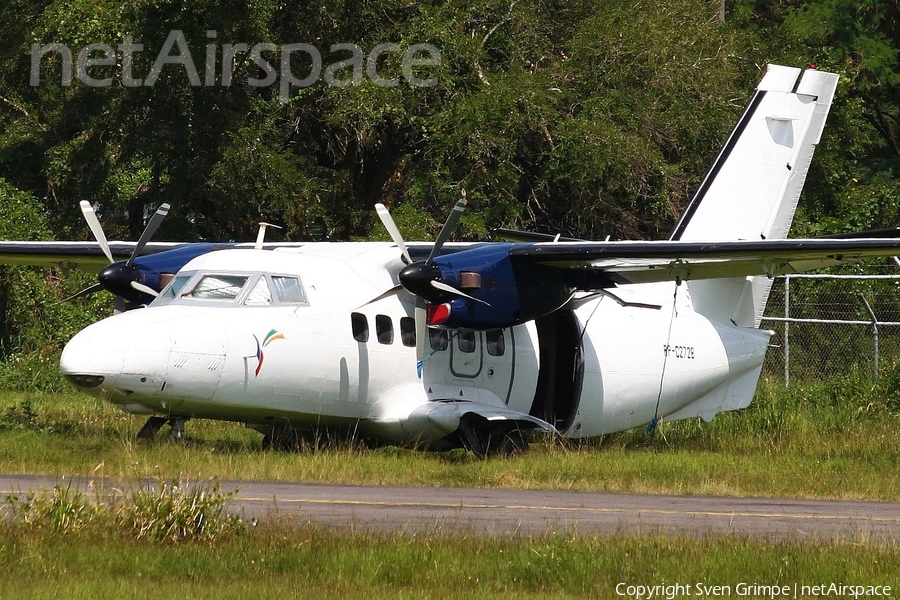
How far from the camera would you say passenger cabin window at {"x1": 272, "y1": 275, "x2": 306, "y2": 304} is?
13.8 meters

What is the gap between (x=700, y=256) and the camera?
14609mm

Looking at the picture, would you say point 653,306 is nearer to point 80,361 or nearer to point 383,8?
point 80,361

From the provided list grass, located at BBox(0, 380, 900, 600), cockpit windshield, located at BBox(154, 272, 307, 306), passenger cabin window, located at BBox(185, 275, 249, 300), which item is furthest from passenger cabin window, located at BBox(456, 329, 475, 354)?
passenger cabin window, located at BBox(185, 275, 249, 300)

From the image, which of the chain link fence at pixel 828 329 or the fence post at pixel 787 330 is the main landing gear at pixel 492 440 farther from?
the chain link fence at pixel 828 329

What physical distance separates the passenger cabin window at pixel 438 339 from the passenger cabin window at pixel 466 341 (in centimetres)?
26

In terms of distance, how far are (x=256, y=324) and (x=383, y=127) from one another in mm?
13609

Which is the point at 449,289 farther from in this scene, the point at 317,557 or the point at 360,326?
the point at 317,557

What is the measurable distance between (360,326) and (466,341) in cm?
167

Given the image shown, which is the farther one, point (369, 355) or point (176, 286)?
point (369, 355)

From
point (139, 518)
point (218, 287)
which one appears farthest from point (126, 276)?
point (139, 518)

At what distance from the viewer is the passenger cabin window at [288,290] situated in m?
13.8

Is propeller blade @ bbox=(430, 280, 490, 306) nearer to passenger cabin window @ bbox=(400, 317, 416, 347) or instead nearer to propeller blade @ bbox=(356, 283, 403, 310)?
propeller blade @ bbox=(356, 283, 403, 310)

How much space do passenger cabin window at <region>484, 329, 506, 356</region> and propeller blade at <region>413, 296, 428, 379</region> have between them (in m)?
1.11

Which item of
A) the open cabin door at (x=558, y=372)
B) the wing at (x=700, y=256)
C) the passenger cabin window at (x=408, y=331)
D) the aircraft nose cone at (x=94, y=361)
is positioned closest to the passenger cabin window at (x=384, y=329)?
the passenger cabin window at (x=408, y=331)
